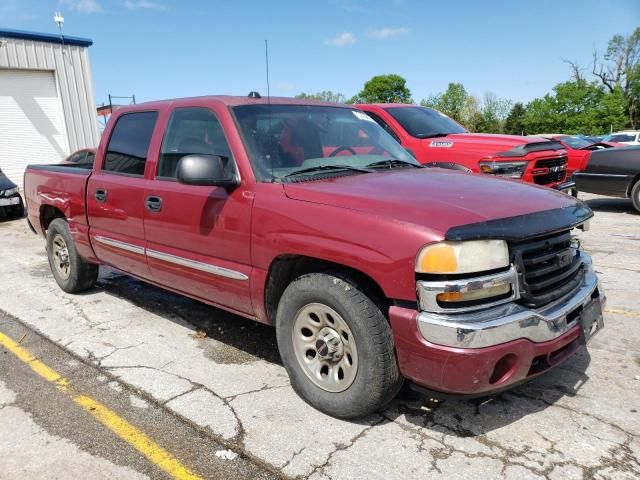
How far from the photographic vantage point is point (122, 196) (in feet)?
14.0

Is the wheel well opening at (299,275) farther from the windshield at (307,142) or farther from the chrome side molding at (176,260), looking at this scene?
the windshield at (307,142)

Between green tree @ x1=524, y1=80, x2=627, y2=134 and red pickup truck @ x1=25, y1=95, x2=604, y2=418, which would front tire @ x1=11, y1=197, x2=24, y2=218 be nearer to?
red pickup truck @ x1=25, y1=95, x2=604, y2=418

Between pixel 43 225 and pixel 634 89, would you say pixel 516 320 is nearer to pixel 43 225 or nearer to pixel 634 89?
pixel 43 225

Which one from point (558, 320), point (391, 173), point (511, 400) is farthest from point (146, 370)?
point (558, 320)

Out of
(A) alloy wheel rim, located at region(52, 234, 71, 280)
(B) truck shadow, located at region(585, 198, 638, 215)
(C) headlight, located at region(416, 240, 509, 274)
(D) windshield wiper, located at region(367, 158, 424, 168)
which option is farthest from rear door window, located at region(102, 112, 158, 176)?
(B) truck shadow, located at region(585, 198, 638, 215)

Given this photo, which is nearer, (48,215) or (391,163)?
(391,163)

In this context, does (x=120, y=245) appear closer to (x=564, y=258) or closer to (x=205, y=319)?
(x=205, y=319)

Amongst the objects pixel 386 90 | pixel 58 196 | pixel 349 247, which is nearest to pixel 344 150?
pixel 349 247

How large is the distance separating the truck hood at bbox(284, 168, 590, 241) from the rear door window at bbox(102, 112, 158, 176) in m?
1.71

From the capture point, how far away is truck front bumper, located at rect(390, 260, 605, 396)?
2.37m

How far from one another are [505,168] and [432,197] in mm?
4425

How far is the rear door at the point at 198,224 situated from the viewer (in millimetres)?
3322

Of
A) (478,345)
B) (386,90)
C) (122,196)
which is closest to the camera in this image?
(478,345)

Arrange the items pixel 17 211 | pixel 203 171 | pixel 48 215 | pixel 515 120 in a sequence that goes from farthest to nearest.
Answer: pixel 515 120
pixel 17 211
pixel 48 215
pixel 203 171
